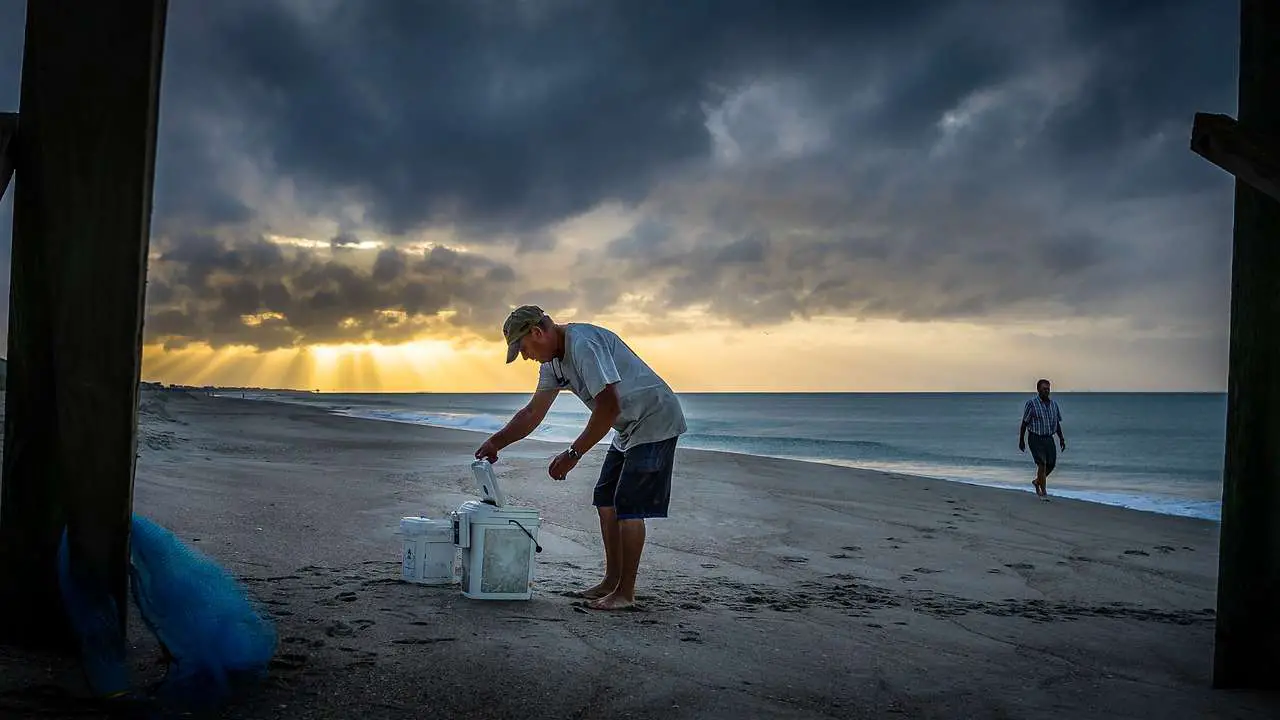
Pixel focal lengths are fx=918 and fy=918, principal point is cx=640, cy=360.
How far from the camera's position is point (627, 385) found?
527 centimetres

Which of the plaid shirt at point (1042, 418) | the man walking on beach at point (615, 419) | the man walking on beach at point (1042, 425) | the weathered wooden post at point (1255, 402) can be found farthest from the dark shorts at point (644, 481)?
the plaid shirt at point (1042, 418)

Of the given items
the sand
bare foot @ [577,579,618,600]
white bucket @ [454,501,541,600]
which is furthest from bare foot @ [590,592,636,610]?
white bucket @ [454,501,541,600]

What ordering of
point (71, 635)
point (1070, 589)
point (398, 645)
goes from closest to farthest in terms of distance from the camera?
Result: point (71, 635), point (398, 645), point (1070, 589)

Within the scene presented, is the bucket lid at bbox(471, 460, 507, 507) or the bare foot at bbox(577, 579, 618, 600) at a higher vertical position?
the bucket lid at bbox(471, 460, 507, 507)

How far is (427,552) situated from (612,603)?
1.12m

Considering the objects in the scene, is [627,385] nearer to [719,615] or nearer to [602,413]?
[602,413]

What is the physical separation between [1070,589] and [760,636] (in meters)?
3.48

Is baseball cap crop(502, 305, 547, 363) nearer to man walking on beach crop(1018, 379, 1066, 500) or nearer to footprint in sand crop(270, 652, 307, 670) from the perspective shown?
footprint in sand crop(270, 652, 307, 670)

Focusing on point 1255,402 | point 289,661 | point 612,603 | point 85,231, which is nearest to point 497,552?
point 612,603

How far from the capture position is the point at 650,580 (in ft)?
20.4

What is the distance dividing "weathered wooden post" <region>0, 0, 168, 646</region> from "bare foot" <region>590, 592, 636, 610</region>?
2660mm

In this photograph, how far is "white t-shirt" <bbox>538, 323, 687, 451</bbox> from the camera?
519cm

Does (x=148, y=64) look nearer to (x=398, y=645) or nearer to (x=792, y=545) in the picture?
(x=398, y=645)

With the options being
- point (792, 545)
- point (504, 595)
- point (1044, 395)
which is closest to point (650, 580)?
point (504, 595)
